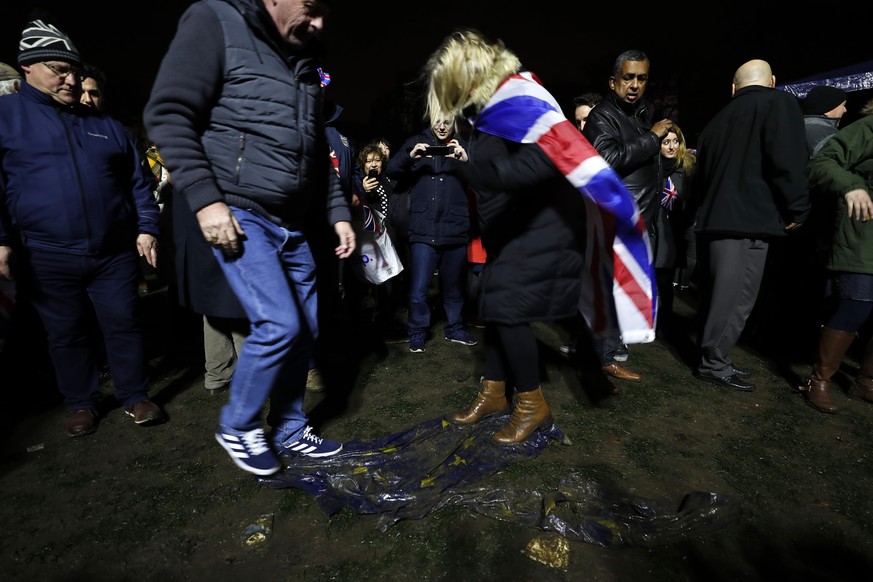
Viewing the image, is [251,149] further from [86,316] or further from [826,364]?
[826,364]

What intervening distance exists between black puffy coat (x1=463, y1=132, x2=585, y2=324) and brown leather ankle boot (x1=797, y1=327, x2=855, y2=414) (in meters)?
2.04

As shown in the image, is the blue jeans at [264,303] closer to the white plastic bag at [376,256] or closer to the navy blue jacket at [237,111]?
the navy blue jacket at [237,111]

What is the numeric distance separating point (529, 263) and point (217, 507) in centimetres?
182

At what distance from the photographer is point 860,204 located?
285 centimetres

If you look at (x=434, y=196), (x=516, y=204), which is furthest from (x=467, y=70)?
(x=434, y=196)

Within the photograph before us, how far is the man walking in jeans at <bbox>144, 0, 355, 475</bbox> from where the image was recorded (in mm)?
1681

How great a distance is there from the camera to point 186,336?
4500 millimetres

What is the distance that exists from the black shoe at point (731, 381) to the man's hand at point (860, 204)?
4.17ft

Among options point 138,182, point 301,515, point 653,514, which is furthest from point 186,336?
point 653,514

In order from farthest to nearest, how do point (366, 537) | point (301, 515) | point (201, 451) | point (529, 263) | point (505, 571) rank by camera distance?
point (201, 451), point (529, 263), point (301, 515), point (366, 537), point (505, 571)

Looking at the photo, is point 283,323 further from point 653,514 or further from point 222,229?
point 653,514

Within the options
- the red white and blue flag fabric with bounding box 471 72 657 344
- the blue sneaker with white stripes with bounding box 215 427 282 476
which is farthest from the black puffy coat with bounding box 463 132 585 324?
the blue sneaker with white stripes with bounding box 215 427 282 476

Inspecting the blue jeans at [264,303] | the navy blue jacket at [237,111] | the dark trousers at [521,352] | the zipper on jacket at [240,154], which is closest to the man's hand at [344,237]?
the blue jeans at [264,303]

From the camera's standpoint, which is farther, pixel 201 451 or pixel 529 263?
pixel 201 451
